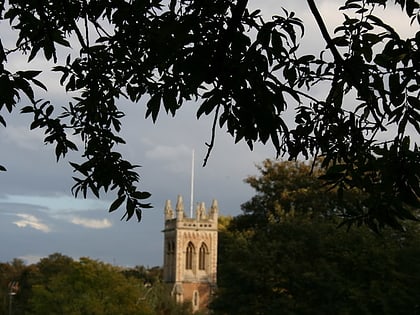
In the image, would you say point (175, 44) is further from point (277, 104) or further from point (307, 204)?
point (307, 204)

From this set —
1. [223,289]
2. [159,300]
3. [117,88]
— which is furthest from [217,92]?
[159,300]

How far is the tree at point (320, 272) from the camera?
30281 mm

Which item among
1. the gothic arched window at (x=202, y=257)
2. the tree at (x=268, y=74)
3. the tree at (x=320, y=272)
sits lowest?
the tree at (x=268, y=74)

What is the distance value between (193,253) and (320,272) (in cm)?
5502

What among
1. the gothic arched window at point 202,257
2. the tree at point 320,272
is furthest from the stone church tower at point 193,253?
the tree at point 320,272

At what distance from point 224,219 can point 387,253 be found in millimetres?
53132

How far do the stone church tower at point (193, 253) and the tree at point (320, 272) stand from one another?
1874 inches

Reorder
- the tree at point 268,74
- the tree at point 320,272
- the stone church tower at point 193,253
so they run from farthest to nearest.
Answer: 1. the stone church tower at point 193,253
2. the tree at point 320,272
3. the tree at point 268,74

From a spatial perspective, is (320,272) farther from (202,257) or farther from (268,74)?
(202,257)

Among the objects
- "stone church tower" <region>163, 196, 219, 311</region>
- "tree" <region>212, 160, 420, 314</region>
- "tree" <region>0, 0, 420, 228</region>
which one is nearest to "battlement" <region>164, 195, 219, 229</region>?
"stone church tower" <region>163, 196, 219, 311</region>

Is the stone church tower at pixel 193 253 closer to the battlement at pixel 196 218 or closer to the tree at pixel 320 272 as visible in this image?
the battlement at pixel 196 218

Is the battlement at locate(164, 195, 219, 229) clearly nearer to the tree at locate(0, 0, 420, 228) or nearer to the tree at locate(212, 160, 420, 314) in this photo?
the tree at locate(212, 160, 420, 314)

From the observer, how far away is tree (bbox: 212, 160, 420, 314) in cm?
3028

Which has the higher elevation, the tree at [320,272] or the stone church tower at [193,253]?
the stone church tower at [193,253]
